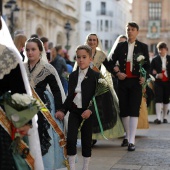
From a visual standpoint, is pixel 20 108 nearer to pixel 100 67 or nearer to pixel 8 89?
pixel 8 89

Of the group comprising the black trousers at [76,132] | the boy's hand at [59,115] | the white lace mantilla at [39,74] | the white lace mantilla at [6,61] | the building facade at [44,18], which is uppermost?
the building facade at [44,18]

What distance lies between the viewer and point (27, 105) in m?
4.08

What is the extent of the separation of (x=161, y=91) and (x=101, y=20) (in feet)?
251

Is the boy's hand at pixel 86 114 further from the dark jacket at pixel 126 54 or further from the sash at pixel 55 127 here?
the dark jacket at pixel 126 54

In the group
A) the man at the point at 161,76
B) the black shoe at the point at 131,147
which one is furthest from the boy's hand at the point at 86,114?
the man at the point at 161,76

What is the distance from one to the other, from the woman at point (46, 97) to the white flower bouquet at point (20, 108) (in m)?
1.65

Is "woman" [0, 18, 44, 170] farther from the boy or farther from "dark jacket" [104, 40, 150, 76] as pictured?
"dark jacket" [104, 40, 150, 76]

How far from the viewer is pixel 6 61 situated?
167 inches

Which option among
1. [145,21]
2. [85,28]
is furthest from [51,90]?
[85,28]

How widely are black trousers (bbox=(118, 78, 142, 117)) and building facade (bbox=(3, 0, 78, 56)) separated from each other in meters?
18.6

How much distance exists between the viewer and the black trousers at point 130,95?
8.30 meters

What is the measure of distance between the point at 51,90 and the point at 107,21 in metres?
84.2

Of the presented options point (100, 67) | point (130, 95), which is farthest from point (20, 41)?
point (130, 95)

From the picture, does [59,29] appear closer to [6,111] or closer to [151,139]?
[151,139]
